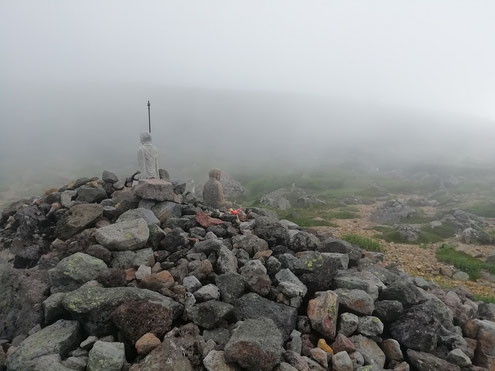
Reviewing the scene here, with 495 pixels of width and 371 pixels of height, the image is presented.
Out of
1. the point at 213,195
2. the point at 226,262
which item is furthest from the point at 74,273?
the point at 213,195

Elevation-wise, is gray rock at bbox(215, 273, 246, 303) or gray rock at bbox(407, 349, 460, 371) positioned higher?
gray rock at bbox(215, 273, 246, 303)

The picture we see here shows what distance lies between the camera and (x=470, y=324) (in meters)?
9.63

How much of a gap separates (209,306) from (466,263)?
58.0 ft

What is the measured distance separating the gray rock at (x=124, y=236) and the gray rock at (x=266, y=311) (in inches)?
140

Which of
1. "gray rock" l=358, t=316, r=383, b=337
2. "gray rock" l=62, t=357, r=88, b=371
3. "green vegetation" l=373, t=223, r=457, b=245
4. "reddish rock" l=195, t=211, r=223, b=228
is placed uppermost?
"reddish rock" l=195, t=211, r=223, b=228

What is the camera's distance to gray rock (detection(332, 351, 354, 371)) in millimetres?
7055

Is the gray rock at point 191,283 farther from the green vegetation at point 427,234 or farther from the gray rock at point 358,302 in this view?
the green vegetation at point 427,234

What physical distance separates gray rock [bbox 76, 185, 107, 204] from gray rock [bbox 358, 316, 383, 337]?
11102 millimetres

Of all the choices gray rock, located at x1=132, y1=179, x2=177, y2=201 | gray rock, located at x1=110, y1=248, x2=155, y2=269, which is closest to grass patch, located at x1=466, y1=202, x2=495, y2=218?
gray rock, located at x1=132, y1=179, x2=177, y2=201

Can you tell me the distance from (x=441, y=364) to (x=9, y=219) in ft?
54.0

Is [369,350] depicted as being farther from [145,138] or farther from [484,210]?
[484,210]

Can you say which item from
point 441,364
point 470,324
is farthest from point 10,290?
point 470,324

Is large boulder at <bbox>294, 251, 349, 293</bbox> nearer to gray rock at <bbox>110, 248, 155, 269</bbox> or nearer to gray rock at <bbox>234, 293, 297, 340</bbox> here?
gray rock at <bbox>234, 293, 297, 340</bbox>

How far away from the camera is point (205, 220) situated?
1252 cm
